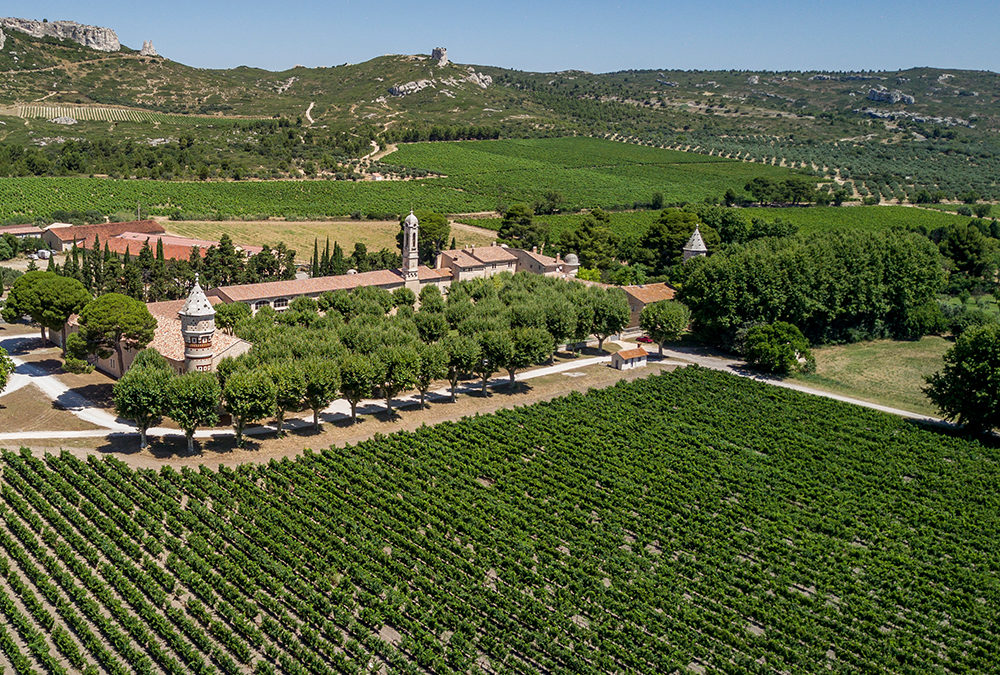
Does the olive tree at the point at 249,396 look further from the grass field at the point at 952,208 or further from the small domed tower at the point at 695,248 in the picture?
the grass field at the point at 952,208

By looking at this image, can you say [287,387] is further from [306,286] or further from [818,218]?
[818,218]

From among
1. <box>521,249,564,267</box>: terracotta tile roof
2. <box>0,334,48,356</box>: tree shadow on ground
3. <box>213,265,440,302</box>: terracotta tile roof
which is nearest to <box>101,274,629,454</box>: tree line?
<box>213,265,440,302</box>: terracotta tile roof

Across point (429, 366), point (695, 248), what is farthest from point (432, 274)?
point (429, 366)

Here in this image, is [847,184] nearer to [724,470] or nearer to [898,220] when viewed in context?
[898,220]

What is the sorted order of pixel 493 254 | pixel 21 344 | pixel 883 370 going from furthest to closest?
1. pixel 493 254
2. pixel 883 370
3. pixel 21 344

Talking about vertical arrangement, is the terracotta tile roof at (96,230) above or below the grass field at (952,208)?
below

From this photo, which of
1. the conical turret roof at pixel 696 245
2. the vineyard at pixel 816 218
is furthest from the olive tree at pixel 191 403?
the vineyard at pixel 816 218

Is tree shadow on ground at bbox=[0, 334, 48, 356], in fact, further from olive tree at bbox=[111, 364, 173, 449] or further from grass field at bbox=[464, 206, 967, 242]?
grass field at bbox=[464, 206, 967, 242]
